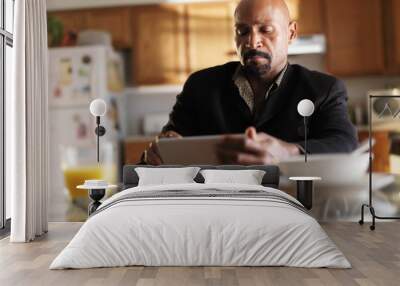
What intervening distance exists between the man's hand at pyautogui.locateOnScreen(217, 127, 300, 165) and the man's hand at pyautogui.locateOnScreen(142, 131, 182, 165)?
1.77ft

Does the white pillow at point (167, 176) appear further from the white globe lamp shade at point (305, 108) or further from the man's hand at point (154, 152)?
the white globe lamp shade at point (305, 108)

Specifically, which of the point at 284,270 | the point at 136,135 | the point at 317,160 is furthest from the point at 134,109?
the point at 284,270

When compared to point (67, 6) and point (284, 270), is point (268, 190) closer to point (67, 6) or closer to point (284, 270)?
point (284, 270)

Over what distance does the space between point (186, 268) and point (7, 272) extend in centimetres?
117

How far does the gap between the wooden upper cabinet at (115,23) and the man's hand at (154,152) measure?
3.53ft

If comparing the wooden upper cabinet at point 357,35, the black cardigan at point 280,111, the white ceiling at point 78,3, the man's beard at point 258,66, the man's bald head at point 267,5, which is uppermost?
the white ceiling at point 78,3

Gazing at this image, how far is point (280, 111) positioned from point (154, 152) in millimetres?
1371

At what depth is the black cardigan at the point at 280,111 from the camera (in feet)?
16.8

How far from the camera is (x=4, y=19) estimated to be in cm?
495

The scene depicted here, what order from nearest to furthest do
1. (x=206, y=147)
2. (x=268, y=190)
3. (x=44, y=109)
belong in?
(x=268, y=190) < (x=44, y=109) < (x=206, y=147)

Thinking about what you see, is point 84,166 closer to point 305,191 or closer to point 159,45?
point 159,45

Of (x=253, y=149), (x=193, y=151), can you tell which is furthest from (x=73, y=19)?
(x=253, y=149)

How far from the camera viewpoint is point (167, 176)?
16.0ft

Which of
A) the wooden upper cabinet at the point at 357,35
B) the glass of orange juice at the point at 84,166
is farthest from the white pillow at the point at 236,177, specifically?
the wooden upper cabinet at the point at 357,35
